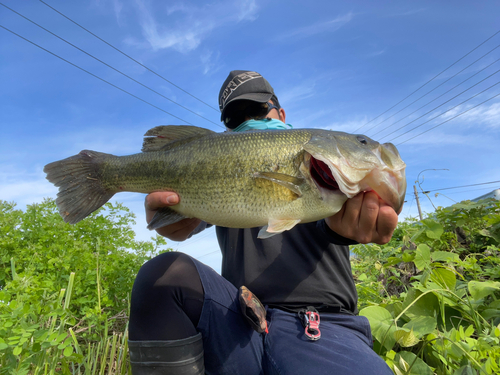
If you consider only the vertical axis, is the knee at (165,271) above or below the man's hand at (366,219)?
below

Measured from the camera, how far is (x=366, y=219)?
1963 millimetres

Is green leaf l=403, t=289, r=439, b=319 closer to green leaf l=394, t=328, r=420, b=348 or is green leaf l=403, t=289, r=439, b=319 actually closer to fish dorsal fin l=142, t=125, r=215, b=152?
green leaf l=394, t=328, r=420, b=348

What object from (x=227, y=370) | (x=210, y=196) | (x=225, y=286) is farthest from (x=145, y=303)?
(x=210, y=196)

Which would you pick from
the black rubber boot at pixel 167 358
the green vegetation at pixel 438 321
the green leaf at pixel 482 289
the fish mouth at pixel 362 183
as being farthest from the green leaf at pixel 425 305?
the black rubber boot at pixel 167 358

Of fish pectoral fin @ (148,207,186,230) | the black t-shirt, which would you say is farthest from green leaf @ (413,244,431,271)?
fish pectoral fin @ (148,207,186,230)

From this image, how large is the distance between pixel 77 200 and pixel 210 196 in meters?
1.05

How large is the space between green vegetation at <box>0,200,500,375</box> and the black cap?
1946mm

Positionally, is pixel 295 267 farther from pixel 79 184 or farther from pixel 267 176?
pixel 79 184

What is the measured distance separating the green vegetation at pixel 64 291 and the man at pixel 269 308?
1.86 ft

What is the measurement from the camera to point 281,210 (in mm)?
1937

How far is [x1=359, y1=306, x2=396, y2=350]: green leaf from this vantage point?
7.23 ft

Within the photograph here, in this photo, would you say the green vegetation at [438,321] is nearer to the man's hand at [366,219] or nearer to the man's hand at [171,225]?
the man's hand at [366,219]

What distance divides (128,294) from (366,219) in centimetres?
261

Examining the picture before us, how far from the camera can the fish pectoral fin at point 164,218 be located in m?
2.13
